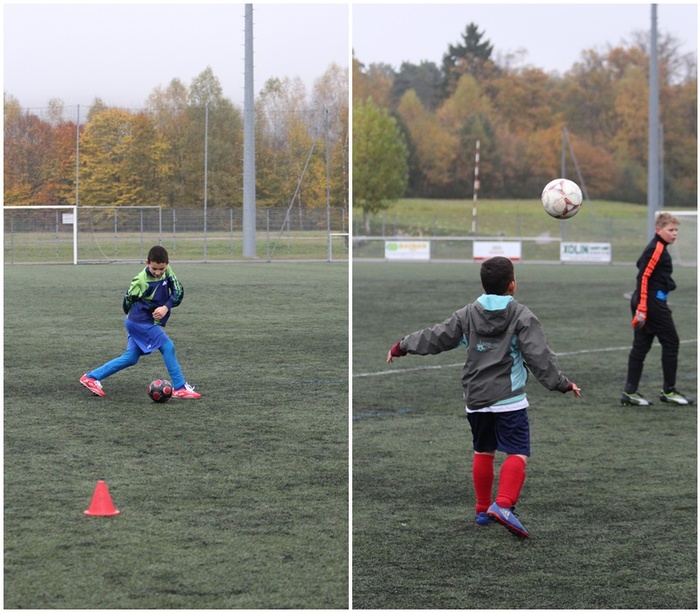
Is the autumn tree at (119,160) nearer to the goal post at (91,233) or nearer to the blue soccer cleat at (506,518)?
the goal post at (91,233)

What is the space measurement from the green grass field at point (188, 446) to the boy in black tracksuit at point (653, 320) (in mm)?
5015

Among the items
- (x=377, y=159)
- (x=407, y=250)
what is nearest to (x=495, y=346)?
(x=407, y=250)

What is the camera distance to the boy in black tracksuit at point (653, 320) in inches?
376

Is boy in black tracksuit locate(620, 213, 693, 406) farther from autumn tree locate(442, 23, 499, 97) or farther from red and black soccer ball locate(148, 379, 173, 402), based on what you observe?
autumn tree locate(442, 23, 499, 97)

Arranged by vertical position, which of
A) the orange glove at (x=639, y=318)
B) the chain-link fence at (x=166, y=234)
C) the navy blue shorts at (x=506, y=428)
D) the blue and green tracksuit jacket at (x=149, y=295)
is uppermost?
the chain-link fence at (x=166, y=234)

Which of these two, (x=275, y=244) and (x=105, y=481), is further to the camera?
(x=275, y=244)

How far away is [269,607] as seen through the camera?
416cm

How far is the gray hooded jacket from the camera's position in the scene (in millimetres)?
5410

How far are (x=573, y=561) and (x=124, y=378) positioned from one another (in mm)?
2209

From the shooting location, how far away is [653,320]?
9672 mm

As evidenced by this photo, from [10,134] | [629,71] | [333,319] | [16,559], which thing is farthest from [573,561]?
[629,71]

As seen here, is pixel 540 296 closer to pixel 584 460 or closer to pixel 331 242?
pixel 584 460

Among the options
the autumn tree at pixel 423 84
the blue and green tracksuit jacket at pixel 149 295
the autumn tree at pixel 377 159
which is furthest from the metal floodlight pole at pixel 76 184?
the autumn tree at pixel 423 84

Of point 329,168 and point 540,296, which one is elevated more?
point 329,168
